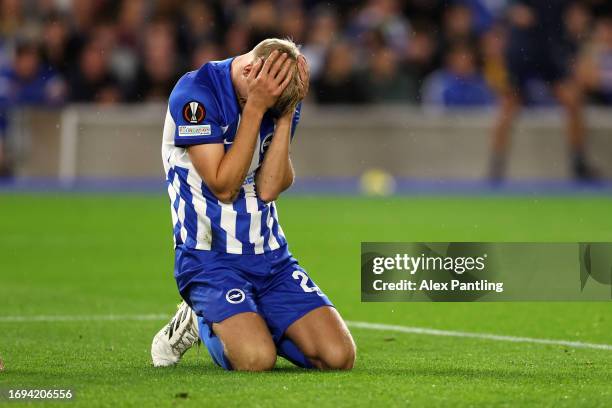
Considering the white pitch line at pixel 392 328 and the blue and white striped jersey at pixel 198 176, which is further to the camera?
the white pitch line at pixel 392 328

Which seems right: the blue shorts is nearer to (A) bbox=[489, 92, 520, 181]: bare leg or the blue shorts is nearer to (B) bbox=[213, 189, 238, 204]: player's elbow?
(B) bbox=[213, 189, 238, 204]: player's elbow

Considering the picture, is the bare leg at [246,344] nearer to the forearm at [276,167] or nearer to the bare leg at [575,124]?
the forearm at [276,167]

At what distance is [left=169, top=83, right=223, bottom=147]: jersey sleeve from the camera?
6.53m

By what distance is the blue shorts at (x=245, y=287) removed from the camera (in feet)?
21.5

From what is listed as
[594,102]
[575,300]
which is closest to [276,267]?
[575,300]

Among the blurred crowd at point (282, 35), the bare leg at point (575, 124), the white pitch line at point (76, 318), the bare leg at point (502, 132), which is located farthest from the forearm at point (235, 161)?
the bare leg at point (575, 124)

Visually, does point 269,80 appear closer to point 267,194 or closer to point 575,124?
point 267,194

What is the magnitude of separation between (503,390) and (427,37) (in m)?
17.3

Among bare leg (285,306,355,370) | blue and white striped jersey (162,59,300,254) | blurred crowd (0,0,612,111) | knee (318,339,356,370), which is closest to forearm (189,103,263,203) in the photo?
blue and white striped jersey (162,59,300,254)

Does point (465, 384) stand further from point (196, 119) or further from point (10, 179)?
point (10, 179)

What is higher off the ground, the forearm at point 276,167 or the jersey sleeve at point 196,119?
the jersey sleeve at point 196,119

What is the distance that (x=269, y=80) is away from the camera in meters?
6.40

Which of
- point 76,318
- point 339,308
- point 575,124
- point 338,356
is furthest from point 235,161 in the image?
point 575,124

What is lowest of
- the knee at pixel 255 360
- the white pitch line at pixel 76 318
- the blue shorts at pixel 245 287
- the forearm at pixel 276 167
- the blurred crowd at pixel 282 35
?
the white pitch line at pixel 76 318
